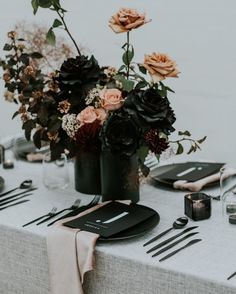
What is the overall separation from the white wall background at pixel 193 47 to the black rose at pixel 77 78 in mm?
1318

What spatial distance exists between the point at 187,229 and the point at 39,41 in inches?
34.8

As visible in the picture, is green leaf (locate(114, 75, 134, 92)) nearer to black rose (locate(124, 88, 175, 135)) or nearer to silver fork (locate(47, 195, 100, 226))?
black rose (locate(124, 88, 175, 135))

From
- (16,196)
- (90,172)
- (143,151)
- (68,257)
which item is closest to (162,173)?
(90,172)

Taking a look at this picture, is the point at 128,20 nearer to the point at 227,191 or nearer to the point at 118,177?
the point at 118,177

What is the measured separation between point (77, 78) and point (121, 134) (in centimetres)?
25

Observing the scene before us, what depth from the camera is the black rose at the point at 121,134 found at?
155 cm

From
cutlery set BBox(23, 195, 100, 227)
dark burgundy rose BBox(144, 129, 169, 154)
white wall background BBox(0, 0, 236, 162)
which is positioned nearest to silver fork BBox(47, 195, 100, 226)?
cutlery set BBox(23, 195, 100, 227)

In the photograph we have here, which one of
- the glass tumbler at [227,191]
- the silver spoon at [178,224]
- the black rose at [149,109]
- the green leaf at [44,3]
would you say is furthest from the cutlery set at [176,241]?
the green leaf at [44,3]

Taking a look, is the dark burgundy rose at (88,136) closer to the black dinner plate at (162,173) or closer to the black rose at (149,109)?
the black rose at (149,109)

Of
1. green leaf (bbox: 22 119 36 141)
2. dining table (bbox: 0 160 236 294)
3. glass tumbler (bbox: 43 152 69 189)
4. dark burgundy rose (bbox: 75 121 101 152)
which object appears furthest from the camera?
glass tumbler (bbox: 43 152 69 189)

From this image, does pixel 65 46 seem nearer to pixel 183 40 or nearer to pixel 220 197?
pixel 220 197

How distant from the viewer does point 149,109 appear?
1.55 meters

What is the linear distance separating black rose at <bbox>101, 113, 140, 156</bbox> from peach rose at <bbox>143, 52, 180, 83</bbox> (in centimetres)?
13

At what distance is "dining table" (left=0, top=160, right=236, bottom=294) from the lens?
1.30 metres
